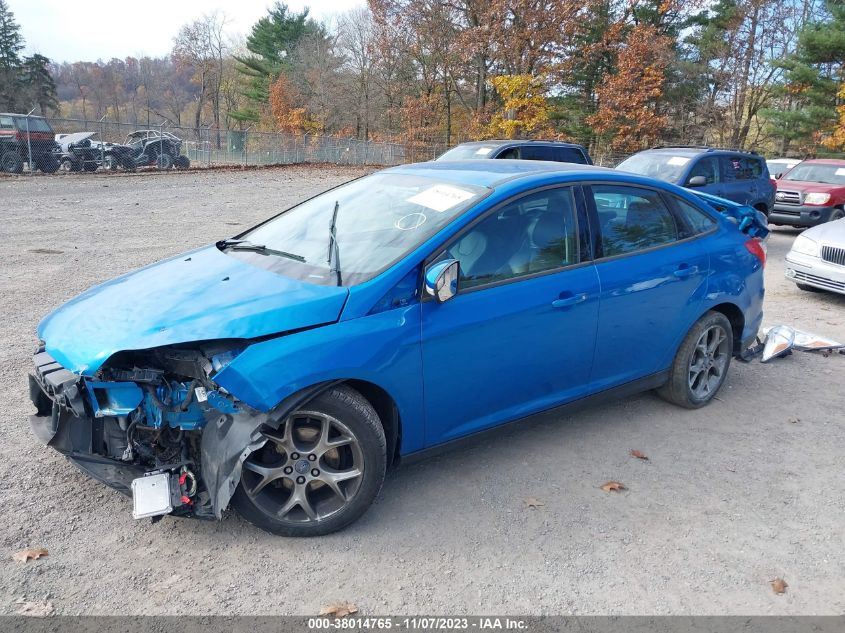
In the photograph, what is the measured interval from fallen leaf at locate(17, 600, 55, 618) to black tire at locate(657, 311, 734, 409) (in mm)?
3943

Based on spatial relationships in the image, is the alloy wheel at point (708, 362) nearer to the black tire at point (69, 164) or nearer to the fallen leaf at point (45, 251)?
the fallen leaf at point (45, 251)

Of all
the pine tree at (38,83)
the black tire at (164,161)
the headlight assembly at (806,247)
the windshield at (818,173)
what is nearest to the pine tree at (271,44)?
the pine tree at (38,83)

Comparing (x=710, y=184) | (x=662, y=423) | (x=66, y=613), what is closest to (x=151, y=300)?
(x=66, y=613)

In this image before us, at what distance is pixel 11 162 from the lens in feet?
70.3

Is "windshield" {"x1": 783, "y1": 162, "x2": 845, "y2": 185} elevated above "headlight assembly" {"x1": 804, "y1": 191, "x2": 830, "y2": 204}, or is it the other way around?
"windshield" {"x1": 783, "y1": 162, "x2": 845, "y2": 185}

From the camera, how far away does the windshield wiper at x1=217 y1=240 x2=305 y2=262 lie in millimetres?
3736

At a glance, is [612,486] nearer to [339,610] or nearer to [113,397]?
[339,610]

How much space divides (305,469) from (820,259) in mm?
7754

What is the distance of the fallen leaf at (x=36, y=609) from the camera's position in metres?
2.59

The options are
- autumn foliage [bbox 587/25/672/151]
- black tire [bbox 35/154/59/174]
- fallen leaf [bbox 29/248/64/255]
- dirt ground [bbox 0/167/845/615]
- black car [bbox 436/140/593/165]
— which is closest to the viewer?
dirt ground [bbox 0/167/845/615]

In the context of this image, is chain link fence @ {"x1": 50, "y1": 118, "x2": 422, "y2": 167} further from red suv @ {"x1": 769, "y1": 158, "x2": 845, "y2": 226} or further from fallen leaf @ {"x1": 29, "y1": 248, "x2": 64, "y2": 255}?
red suv @ {"x1": 769, "y1": 158, "x2": 845, "y2": 226}

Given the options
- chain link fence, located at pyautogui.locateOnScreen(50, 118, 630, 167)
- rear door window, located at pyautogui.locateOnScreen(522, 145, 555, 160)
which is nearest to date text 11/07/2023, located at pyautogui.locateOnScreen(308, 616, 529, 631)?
rear door window, located at pyautogui.locateOnScreen(522, 145, 555, 160)

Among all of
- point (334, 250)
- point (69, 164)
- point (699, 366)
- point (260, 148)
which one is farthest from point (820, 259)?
point (260, 148)

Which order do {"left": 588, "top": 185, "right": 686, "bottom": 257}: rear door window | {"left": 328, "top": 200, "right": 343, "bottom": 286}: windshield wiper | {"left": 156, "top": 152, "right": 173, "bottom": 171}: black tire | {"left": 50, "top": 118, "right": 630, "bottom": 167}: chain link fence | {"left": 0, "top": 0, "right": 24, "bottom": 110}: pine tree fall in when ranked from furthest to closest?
{"left": 0, "top": 0, "right": 24, "bottom": 110}: pine tree < {"left": 50, "top": 118, "right": 630, "bottom": 167}: chain link fence < {"left": 156, "top": 152, "right": 173, "bottom": 171}: black tire < {"left": 588, "top": 185, "right": 686, "bottom": 257}: rear door window < {"left": 328, "top": 200, "right": 343, "bottom": 286}: windshield wiper
